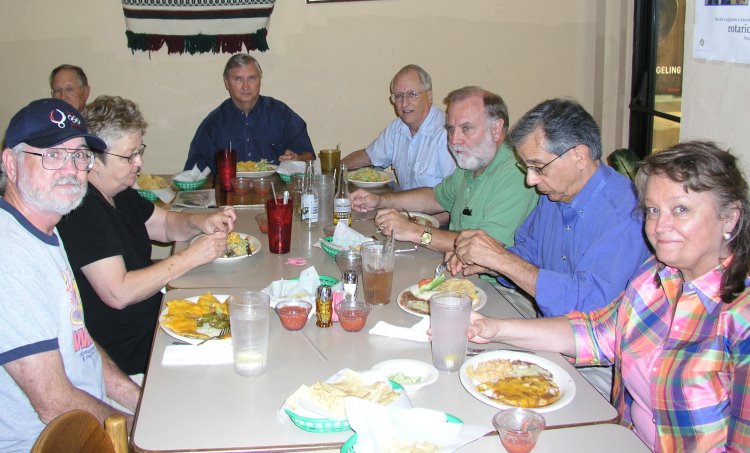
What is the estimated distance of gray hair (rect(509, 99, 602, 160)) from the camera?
2.16 m

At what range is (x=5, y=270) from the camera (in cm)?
159

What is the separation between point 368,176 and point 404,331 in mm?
2123

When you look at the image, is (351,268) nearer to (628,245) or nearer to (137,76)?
(628,245)

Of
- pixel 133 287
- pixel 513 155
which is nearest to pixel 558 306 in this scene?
pixel 513 155

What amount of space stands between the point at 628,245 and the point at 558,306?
10.7 inches

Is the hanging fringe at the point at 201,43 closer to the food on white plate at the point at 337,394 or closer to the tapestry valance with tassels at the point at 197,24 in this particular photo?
the tapestry valance with tassels at the point at 197,24

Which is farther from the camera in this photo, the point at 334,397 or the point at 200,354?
the point at 200,354

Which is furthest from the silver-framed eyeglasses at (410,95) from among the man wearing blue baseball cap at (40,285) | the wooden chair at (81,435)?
the wooden chair at (81,435)

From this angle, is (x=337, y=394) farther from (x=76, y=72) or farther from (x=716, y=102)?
(x=76, y=72)

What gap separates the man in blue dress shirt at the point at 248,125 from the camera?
4.51 meters

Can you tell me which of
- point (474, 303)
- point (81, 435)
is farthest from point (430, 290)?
point (81, 435)

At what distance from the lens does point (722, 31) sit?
2818 millimetres

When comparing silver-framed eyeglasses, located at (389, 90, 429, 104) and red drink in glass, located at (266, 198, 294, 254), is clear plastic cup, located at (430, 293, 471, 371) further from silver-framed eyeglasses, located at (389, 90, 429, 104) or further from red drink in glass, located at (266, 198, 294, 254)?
silver-framed eyeglasses, located at (389, 90, 429, 104)

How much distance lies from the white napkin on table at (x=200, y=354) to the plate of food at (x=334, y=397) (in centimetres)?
28
